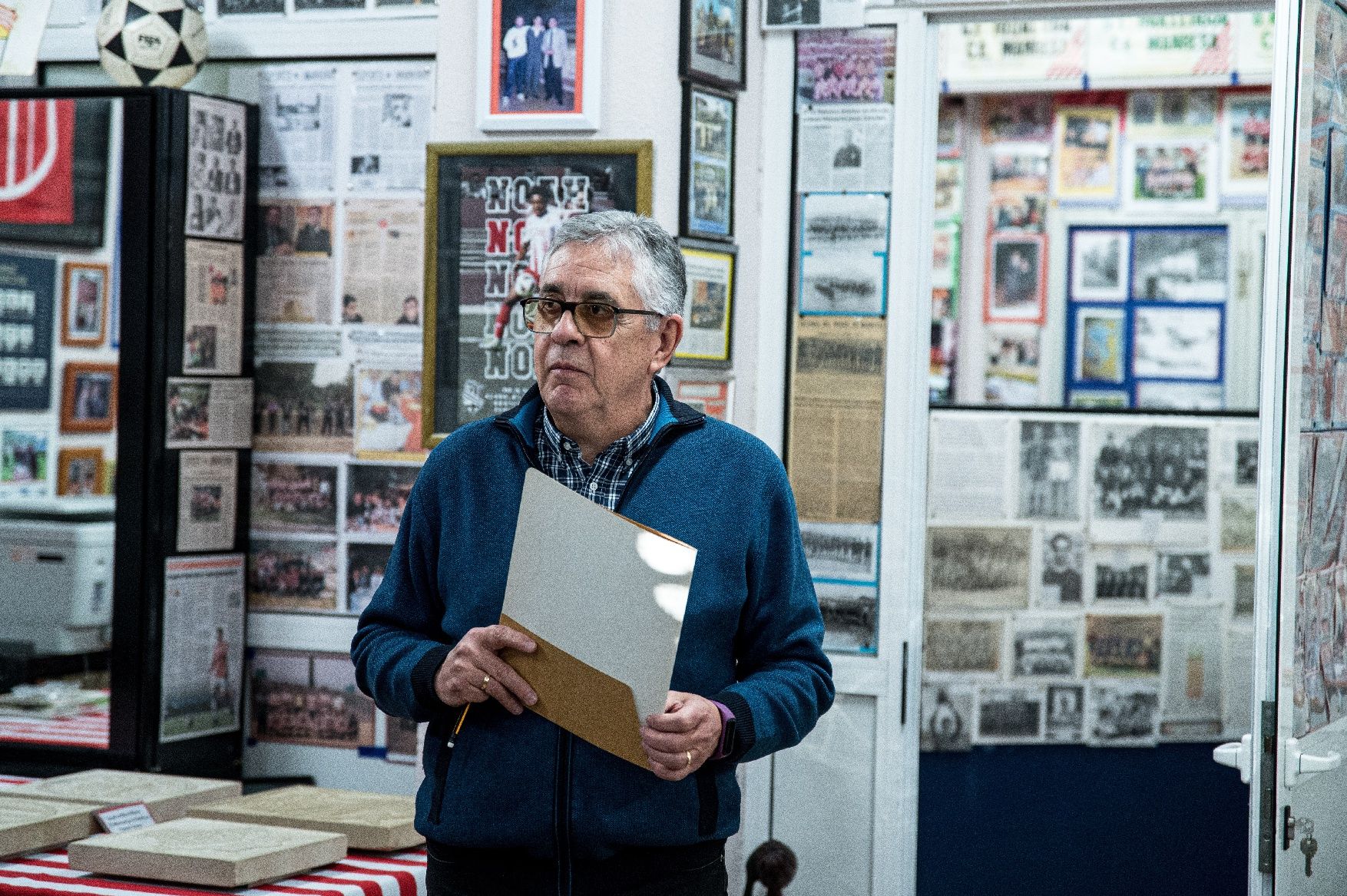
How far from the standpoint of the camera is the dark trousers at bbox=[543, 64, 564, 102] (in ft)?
10.9

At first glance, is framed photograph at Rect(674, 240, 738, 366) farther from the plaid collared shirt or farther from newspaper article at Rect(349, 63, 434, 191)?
the plaid collared shirt

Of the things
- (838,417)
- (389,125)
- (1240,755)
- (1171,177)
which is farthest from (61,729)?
(1171,177)

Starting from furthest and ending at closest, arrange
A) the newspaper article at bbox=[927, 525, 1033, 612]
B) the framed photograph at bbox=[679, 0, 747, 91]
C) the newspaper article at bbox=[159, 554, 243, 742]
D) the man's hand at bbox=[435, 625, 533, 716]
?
1. the newspaper article at bbox=[927, 525, 1033, 612]
2. the newspaper article at bbox=[159, 554, 243, 742]
3. the framed photograph at bbox=[679, 0, 747, 91]
4. the man's hand at bbox=[435, 625, 533, 716]

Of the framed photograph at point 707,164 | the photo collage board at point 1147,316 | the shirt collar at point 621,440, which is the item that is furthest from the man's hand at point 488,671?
the photo collage board at point 1147,316

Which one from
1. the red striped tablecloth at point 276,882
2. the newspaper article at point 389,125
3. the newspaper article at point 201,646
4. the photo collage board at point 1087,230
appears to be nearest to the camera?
the red striped tablecloth at point 276,882

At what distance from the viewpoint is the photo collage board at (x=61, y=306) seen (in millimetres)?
3631

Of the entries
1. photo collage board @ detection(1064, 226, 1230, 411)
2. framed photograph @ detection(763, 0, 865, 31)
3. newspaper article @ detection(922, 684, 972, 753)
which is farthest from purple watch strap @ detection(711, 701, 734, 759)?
photo collage board @ detection(1064, 226, 1230, 411)

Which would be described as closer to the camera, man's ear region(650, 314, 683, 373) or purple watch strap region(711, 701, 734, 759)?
purple watch strap region(711, 701, 734, 759)

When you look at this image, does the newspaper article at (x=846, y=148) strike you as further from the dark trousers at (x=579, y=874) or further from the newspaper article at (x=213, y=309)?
the dark trousers at (x=579, y=874)

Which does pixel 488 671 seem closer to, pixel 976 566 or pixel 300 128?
pixel 300 128

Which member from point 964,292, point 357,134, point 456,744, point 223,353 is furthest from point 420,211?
point 964,292

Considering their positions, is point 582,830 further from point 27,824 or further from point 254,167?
point 254,167

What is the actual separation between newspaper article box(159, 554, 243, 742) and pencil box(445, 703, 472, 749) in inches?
74.5

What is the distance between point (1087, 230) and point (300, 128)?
11.3ft
